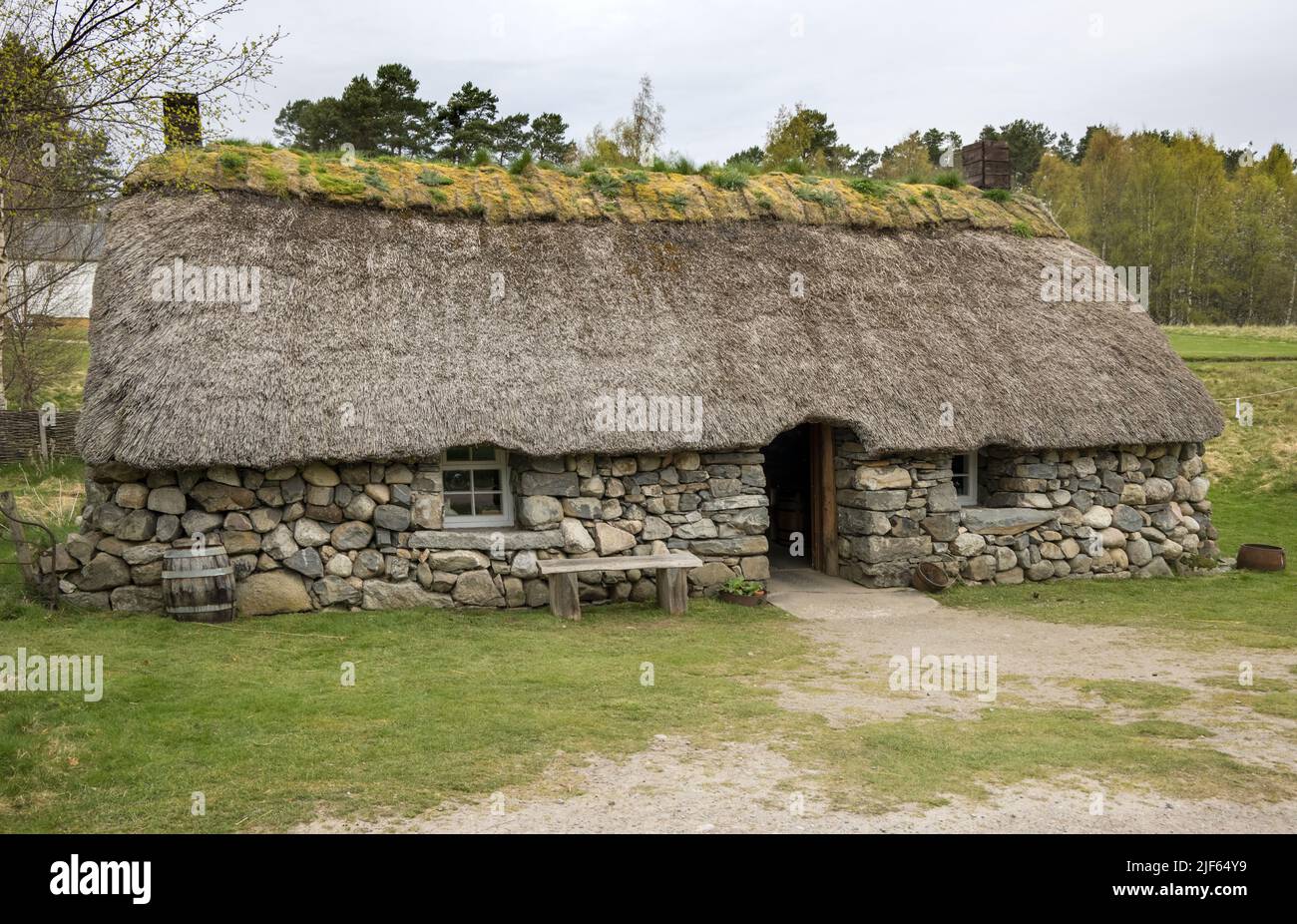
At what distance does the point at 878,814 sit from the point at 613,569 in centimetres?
549

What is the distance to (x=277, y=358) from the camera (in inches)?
404

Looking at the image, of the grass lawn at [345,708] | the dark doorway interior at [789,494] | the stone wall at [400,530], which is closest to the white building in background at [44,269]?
the stone wall at [400,530]

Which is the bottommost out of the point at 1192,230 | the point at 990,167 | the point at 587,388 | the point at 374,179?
the point at 587,388

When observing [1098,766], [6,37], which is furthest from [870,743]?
[6,37]

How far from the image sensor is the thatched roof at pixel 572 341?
32.9ft

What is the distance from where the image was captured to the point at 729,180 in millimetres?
13547

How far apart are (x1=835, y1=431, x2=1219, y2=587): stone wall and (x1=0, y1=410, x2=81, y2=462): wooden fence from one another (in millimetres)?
13540

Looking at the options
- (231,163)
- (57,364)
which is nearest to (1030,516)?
(231,163)

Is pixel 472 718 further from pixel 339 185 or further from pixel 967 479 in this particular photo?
pixel 967 479

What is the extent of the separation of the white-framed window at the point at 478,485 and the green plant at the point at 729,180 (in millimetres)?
4699

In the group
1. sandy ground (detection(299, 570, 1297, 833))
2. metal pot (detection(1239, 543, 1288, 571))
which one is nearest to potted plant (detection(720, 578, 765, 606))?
sandy ground (detection(299, 570, 1297, 833))

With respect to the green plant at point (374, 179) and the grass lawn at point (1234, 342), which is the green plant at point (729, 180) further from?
the grass lawn at point (1234, 342)

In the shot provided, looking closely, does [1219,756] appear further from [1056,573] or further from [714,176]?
[714,176]

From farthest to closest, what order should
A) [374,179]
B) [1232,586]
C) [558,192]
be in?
[1232,586] < [558,192] < [374,179]
